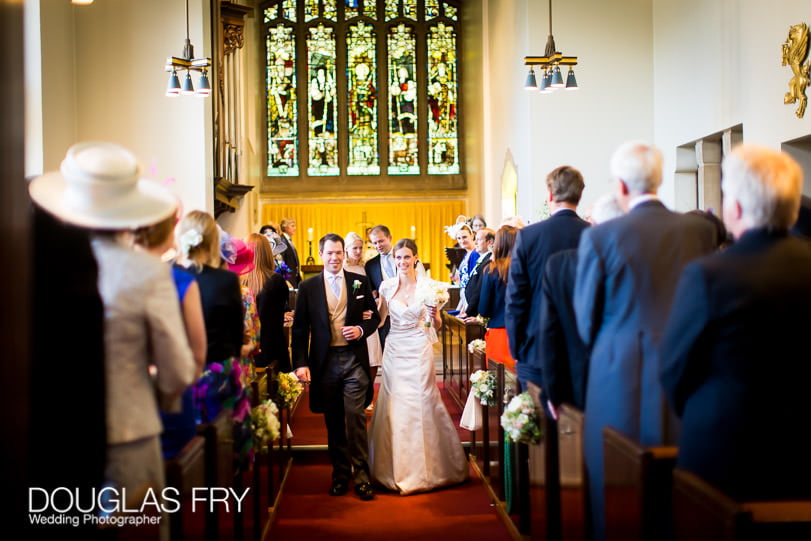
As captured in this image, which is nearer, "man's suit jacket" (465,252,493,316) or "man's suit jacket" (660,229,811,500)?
"man's suit jacket" (660,229,811,500)

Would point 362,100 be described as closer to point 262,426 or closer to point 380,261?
point 380,261

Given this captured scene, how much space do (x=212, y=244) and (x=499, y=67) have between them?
447 inches

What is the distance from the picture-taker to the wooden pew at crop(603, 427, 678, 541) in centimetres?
216

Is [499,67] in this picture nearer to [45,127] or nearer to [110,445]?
[45,127]

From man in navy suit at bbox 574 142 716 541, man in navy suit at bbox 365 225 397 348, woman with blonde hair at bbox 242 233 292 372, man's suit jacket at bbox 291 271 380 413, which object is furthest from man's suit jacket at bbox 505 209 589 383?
man in navy suit at bbox 365 225 397 348

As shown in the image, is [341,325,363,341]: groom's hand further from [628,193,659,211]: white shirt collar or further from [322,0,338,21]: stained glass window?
[322,0,338,21]: stained glass window

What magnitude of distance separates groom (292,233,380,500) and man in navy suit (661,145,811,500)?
11.0 ft

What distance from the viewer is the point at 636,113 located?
1113 cm

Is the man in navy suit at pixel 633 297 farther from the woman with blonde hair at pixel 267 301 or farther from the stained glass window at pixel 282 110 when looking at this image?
the stained glass window at pixel 282 110

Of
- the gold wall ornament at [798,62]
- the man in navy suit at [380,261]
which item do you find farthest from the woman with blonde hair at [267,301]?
the gold wall ornament at [798,62]

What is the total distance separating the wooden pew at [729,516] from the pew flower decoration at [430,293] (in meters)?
3.40

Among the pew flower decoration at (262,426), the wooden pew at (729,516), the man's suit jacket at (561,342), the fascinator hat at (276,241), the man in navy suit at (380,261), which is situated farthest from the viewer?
the fascinator hat at (276,241)

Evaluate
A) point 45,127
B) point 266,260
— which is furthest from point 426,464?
point 45,127

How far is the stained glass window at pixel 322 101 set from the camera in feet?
57.0
